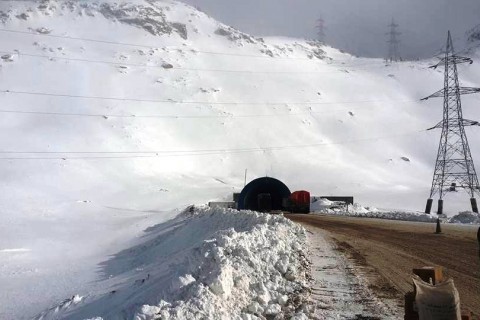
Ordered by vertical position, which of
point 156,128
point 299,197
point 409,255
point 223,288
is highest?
point 156,128

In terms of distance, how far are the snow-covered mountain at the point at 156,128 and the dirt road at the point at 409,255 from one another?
11.9 meters

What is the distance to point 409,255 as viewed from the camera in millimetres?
14078

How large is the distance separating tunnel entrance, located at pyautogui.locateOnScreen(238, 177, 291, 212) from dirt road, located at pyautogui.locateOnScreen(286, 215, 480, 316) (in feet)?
48.0

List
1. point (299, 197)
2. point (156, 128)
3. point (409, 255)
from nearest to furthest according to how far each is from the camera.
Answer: point (409, 255) < point (299, 197) < point (156, 128)

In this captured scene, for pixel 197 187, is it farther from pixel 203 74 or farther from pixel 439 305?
pixel 439 305

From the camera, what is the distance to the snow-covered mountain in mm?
41219

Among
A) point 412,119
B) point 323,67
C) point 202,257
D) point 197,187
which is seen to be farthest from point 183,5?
point 202,257

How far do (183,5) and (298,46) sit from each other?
174ft

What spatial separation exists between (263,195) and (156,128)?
2247 inches

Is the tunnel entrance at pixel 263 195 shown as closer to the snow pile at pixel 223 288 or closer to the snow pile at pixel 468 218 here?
the snow pile at pixel 468 218

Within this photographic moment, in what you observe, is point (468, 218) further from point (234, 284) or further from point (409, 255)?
point (234, 284)

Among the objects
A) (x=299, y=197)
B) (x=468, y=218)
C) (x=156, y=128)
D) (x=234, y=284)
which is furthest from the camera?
(x=156, y=128)

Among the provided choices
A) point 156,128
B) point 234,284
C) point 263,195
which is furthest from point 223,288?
point 156,128

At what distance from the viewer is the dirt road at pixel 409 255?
9.79 m
